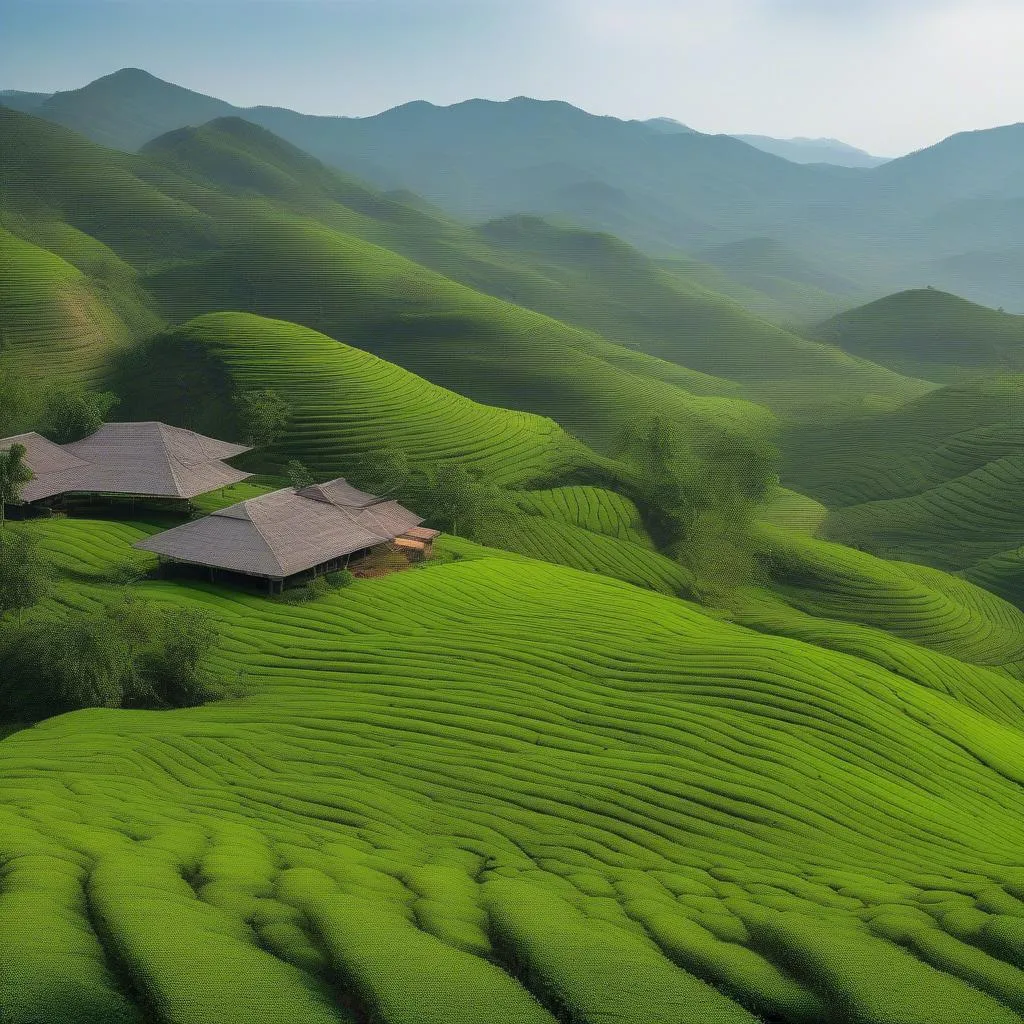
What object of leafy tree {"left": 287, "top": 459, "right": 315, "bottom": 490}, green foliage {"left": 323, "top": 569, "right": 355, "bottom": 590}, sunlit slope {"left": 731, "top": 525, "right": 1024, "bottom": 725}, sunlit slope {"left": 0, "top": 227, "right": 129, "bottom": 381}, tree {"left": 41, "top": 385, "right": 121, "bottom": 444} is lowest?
sunlit slope {"left": 731, "top": 525, "right": 1024, "bottom": 725}

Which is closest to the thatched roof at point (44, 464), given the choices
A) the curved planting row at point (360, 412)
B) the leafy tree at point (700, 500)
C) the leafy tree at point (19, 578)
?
the leafy tree at point (19, 578)

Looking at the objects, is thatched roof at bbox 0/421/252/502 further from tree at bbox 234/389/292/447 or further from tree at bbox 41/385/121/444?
tree at bbox 234/389/292/447

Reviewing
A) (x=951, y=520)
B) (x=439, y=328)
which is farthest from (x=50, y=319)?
(x=951, y=520)

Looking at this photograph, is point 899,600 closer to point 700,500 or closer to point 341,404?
point 700,500

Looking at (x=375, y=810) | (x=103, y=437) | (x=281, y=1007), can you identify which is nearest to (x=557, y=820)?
(x=375, y=810)

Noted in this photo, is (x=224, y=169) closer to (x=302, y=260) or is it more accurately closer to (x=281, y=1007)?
(x=302, y=260)

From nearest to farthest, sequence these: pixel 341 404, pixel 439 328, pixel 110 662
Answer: pixel 110 662
pixel 341 404
pixel 439 328

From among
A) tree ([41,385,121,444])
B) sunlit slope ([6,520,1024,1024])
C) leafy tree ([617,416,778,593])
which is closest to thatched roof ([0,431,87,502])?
tree ([41,385,121,444])
